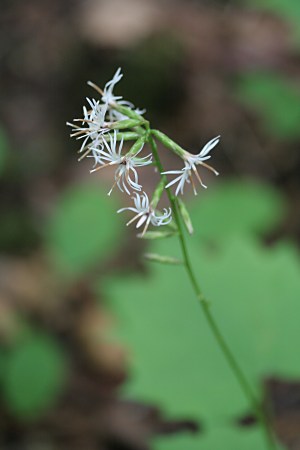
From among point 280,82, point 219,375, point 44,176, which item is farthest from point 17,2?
point 219,375

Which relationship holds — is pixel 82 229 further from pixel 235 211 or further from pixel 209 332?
pixel 209 332

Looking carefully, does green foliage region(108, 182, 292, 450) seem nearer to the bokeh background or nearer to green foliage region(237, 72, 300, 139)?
the bokeh background

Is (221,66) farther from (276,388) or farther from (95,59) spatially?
(276,388)

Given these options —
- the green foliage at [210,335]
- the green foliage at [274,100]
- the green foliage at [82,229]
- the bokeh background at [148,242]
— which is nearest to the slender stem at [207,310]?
the green foliage at [210,335]

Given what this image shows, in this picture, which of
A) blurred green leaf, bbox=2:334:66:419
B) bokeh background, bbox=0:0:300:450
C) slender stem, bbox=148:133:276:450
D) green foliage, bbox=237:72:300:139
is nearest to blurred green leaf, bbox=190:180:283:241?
bokeh background, bbox=0:0:300:450

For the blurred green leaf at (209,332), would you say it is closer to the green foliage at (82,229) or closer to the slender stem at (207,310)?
the slender stem at (207,310)

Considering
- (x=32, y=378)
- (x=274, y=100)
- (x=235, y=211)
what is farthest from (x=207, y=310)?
(x=274, y=100)
